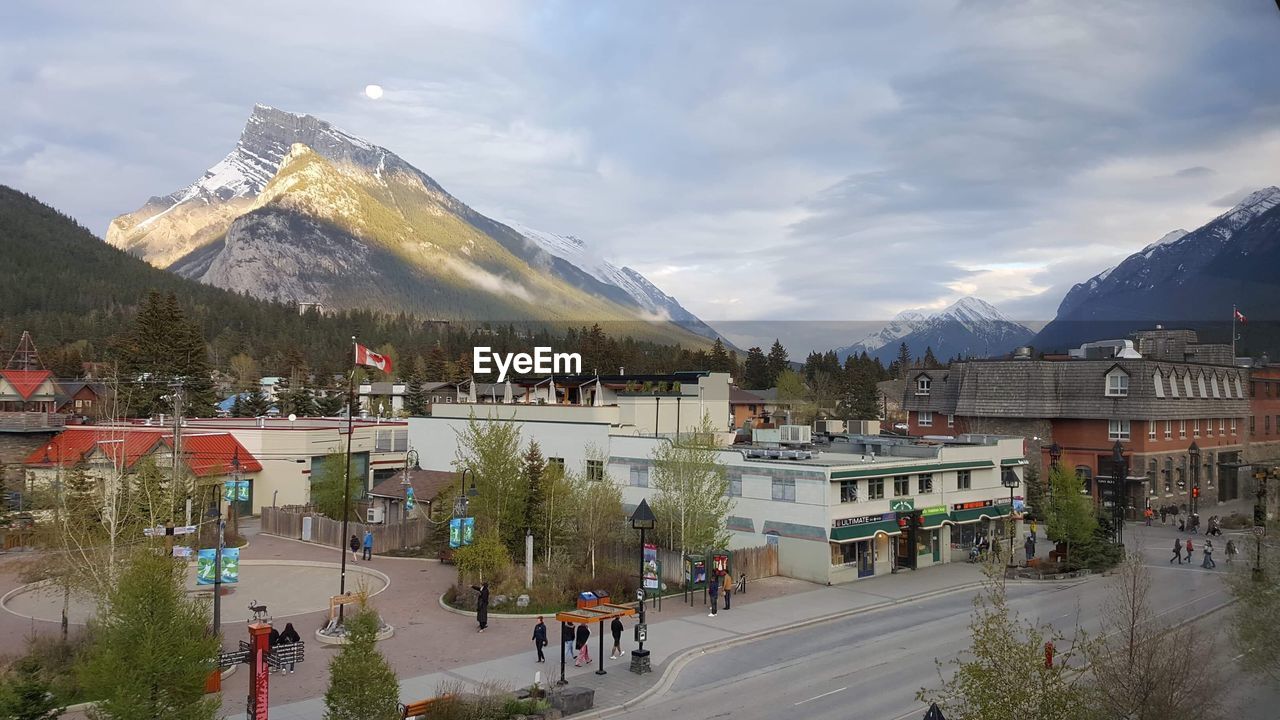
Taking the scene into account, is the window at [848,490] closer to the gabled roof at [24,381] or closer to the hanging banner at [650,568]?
the hanging banner at [650,568]

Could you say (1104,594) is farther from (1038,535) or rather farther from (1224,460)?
(1224,460)

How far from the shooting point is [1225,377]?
79562 millimetres

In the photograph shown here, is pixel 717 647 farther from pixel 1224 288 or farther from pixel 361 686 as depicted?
pixel 1224 288

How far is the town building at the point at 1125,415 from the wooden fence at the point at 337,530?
43334 mm

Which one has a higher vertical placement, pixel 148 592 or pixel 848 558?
pixel 148 592

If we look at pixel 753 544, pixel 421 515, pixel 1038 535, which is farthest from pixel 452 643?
pixel 1038 535

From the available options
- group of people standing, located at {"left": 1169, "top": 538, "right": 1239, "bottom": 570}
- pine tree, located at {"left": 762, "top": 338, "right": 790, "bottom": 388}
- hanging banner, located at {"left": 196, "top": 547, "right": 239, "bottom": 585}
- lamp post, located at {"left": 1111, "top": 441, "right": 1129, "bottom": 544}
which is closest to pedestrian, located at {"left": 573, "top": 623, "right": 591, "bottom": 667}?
hanging banner, located at {"left": 196, "top": 547, "right": 239, "bottom": 585}

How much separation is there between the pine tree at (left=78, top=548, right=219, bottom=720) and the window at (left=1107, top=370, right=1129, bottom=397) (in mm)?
68728

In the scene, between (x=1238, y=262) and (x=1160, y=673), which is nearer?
(x=1160, y=673)

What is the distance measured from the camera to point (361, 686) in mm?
16484

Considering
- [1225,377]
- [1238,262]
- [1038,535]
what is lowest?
[1038,535]

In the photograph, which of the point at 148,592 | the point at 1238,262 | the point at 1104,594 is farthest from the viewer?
the point at 1238,262

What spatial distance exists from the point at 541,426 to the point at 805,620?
27.0 metres

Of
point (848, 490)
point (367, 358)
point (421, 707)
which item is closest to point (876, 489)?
point (848, 490)
